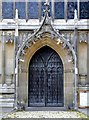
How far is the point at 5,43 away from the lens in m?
13.8

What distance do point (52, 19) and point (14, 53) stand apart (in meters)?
2.14

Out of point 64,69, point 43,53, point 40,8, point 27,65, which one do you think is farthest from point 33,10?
point 64,69

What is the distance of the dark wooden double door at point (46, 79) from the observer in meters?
13.9

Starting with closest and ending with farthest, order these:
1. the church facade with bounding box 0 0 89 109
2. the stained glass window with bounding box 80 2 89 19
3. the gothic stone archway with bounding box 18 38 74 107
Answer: the church facade with bounding box 0 0 89 109 < the gothic stone archway with bounding box 18 38 74 107 < the stained glass window with bounding box 80 2 89 19

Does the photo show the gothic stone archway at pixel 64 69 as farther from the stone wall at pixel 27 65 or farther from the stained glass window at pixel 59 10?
the stained glass window at pixel 59 10

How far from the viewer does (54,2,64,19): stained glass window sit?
46.6 ft

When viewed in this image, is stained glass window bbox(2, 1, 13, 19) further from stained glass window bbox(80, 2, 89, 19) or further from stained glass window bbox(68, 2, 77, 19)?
stained glass window bbox(80, 2, 89, 19)

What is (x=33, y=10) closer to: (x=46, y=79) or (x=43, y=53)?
(x=43, y=53)

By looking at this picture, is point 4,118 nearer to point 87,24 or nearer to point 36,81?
point 36,81

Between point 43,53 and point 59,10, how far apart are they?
6.36ft

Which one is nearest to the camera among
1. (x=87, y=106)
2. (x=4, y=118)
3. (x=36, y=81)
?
(x=4, y=118)

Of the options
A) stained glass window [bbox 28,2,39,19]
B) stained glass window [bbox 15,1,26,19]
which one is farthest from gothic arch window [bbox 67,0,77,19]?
stained glass window [bbox 15,1,26,19]

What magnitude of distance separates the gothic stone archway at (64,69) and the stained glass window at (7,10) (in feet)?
5.72

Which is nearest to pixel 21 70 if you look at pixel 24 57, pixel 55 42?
pixel 24 57
